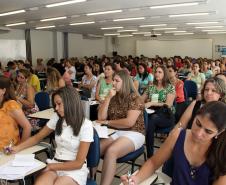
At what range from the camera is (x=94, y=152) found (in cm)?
230

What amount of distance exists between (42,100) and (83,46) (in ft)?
49.8

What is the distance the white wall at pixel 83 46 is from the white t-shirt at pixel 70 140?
1581 cm

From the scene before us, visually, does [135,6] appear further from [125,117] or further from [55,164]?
[55,164]

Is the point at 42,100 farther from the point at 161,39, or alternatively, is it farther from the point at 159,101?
the point at 161,39

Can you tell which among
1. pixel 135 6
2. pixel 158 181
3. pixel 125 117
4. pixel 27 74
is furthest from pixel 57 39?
pixel 158 181

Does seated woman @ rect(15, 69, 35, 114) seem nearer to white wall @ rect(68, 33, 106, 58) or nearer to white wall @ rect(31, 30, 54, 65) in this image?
white wall @ rect(31, 30, 54, 65)

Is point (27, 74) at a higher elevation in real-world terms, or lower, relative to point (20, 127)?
higher

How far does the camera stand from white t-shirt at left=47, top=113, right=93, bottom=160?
221cm

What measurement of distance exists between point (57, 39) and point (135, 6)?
373 inches

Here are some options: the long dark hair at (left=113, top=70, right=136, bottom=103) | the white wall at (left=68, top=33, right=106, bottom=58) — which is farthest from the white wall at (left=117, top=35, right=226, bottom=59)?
the long dark hair at (left=113, top=70, right=136, bottom=103)

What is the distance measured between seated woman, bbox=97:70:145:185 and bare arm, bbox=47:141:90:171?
Result: 1.84 ft

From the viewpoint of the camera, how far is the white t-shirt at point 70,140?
7.26ft

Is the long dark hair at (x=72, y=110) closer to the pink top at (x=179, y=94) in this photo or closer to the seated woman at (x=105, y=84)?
the seated woman at (x=105, y=84)

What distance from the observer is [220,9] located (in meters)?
8.87
